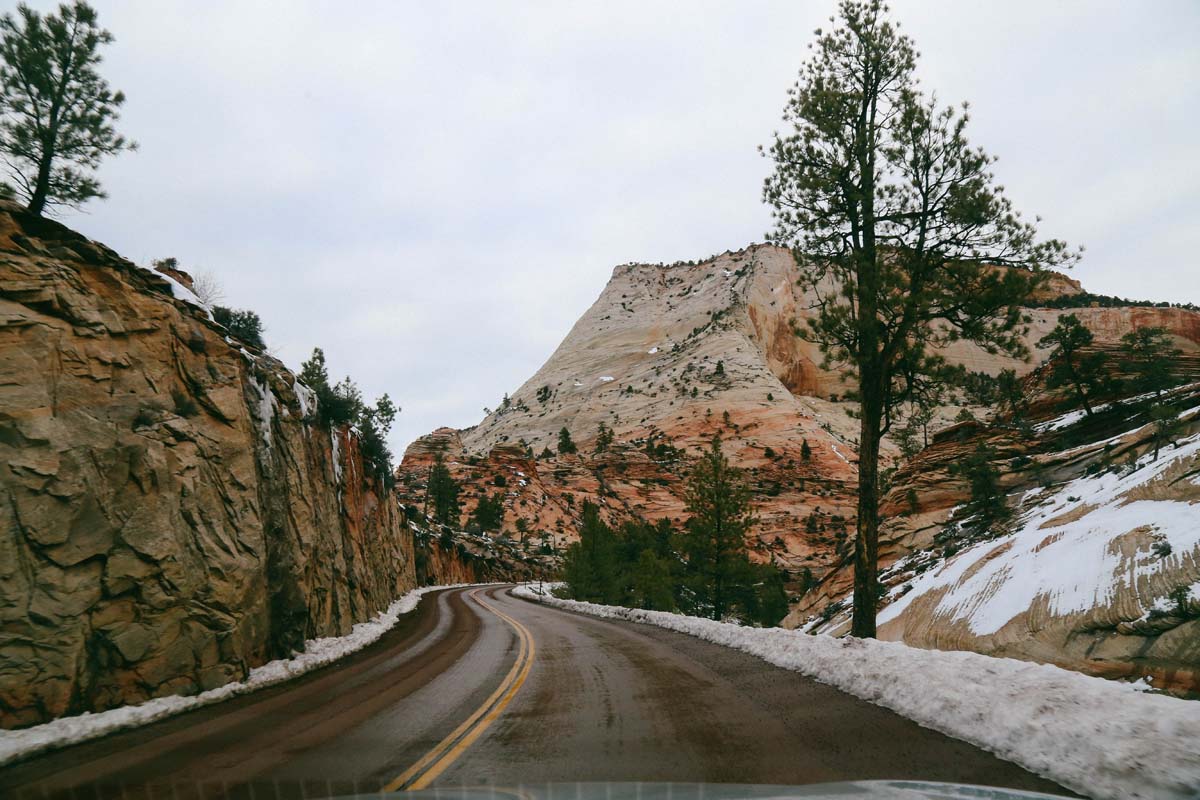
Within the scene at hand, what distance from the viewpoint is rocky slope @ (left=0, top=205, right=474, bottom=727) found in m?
7.47

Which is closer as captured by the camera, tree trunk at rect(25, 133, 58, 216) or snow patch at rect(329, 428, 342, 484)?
tree trunk at rect(25, 133, 58, 216)

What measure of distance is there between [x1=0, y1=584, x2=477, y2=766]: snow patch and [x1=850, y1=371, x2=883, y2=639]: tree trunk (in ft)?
35.5

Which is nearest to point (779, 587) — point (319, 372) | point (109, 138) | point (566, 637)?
point (566, 637)

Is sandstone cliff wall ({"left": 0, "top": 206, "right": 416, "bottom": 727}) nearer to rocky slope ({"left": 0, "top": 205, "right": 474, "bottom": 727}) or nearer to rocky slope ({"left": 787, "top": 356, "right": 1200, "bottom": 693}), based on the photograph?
rocky slope ({"left": 0, "top": 205, "right": 474, "bottom": 727})

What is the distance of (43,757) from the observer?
6.28m

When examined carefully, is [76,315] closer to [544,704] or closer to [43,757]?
[43,757]

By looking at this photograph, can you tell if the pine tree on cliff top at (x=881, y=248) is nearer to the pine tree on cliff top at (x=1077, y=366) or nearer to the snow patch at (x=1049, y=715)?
the snow patch at (x=1049, y=715)

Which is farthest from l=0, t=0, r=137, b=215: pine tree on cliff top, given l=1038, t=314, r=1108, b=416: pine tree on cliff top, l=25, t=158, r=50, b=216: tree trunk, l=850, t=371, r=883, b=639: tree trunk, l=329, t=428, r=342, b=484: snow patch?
l=1038, t=314, r=1108, b=416: pine tree on cliff top

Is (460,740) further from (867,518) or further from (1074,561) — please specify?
(1074,561)

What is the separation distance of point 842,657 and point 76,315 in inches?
475

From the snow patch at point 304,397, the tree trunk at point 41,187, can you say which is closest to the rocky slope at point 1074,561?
the snow patch at point 304,397

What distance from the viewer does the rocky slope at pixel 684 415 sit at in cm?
8044

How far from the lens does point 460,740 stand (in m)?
6.50

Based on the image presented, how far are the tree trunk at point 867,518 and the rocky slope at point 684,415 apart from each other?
37.0 m
